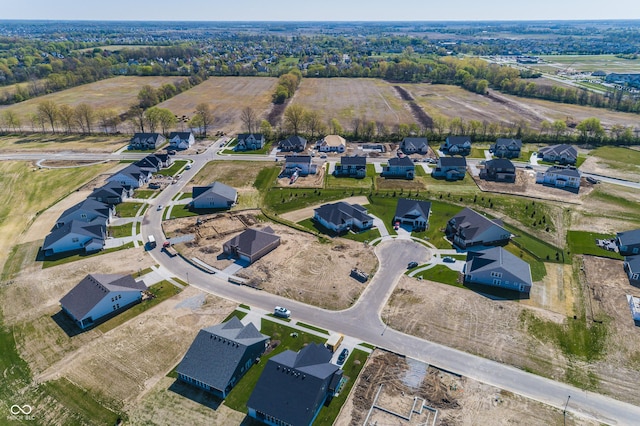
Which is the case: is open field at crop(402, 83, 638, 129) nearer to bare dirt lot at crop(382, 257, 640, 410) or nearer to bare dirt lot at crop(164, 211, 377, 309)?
bare dirt lot at crop(382, 257, 640, 410)

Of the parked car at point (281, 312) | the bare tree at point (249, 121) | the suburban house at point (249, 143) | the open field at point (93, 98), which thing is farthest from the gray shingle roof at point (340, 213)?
the open field at point (93, 98)

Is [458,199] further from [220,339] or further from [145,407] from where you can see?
[145,407]

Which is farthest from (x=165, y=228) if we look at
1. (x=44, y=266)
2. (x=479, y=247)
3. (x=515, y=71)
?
(x=515, y=71)

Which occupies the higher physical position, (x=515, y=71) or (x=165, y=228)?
(x=515, y=71)

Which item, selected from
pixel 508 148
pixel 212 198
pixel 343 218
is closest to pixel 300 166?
pixel 212 198

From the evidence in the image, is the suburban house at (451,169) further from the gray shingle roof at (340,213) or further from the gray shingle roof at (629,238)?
the gray shingle roof at (629,238)

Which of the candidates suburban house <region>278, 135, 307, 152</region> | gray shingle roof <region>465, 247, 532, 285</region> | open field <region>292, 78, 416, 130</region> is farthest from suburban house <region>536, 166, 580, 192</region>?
suburban house <region>278, 135, 307, 152</region>
